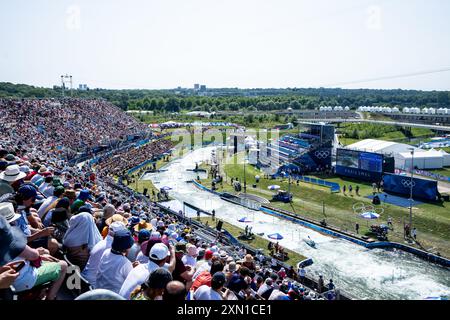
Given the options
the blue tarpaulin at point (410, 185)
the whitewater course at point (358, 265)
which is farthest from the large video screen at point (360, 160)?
the whitewater course at point (358, 265)

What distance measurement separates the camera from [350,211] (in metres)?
34.4

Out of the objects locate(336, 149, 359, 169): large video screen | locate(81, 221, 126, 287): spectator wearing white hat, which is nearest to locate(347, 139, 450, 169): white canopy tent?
locate(336, 149, 359, 169): large video screen

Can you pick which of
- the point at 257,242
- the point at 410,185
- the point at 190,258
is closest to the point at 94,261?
the point at 190,258

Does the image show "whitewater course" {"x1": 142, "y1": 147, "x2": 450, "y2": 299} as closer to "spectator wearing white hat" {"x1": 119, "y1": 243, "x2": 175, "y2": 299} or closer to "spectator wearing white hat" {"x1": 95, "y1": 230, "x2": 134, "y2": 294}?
"spectator wearing white hat" {"x1": 119, "y1": 243, "x2": 175, "y2": 299}

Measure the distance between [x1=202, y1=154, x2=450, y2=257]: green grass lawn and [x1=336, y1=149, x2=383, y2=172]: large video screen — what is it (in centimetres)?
201

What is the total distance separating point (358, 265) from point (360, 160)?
22.6 meters

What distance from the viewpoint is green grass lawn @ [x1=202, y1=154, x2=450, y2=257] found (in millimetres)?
28312

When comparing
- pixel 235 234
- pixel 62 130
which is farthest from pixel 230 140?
pixel 235 234

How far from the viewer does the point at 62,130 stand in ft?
177

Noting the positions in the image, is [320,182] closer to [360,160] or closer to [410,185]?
[360,160]

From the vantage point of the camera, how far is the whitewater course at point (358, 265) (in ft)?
69.8

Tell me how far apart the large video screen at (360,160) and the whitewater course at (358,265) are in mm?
15843

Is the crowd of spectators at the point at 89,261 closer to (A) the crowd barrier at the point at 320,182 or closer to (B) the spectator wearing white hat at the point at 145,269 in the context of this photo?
(B) the spectator wearing white hat at the point at 145,269
